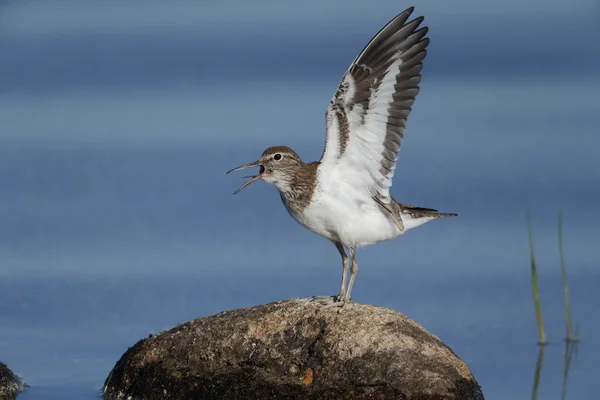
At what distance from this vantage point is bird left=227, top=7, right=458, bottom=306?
11.6 m

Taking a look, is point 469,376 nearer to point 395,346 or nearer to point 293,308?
point 395,346

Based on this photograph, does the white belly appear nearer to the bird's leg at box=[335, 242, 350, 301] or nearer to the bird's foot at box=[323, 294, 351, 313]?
the bird's leg at box=[335, 242, 350, 301]

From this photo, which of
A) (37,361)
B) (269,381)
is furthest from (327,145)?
(37,361)

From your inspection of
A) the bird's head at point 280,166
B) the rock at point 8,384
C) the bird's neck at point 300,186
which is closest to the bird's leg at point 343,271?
the bird's neck at point 300,186

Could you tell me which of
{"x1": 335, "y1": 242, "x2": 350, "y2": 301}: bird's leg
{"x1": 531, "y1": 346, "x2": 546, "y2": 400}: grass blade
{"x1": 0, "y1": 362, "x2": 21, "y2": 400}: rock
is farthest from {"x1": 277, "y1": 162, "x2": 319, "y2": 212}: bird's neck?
{"x1": 0, "y1": 362, "x2": 21, "y2": 400}: rock

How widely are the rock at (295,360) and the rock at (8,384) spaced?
867 mm

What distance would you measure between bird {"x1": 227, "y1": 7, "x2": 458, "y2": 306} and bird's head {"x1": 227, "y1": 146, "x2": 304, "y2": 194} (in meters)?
0.01

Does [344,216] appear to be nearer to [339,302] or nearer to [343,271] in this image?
[343,271]

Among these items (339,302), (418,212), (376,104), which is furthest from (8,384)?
(418,212)

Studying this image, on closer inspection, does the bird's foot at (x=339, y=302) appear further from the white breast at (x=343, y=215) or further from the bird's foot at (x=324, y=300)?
the white breast at (x=343, y=215)

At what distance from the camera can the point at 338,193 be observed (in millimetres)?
12023

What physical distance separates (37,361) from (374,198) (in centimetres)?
380

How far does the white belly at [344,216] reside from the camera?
11.9 meters

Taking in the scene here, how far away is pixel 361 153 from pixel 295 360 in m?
2.30
